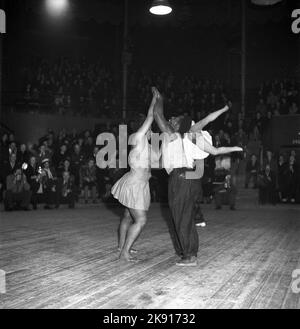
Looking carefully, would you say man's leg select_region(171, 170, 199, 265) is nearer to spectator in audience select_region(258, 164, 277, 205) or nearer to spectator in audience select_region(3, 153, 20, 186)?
spectator in audience select_region(3, 153, 20, 186)

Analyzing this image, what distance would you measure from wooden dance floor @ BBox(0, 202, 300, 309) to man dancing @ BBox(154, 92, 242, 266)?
0.37 metres

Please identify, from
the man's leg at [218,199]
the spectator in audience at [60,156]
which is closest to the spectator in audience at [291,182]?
the man's leg at [218,199]

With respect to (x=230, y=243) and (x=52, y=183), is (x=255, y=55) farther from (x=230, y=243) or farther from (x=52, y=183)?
(x=230, y=243)

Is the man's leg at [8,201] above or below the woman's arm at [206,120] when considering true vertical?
below

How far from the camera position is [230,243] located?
19.5ft

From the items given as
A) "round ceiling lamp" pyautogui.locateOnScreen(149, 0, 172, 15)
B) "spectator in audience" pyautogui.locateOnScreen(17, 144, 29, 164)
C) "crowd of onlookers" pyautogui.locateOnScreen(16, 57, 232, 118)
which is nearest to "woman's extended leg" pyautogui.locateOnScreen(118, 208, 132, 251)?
"spectator in audience" pyautogui.locateOnScreen(17, 144, 29, 164)

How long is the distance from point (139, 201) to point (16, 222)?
13.4 feet

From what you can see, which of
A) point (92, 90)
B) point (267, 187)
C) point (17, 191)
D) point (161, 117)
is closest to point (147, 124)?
point (161, 117)

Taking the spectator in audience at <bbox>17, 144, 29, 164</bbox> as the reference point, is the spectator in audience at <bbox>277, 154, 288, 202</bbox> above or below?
below

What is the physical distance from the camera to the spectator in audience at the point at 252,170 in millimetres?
12805

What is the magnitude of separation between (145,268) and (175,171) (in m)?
1.01

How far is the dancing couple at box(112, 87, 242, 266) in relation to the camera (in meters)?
4.32

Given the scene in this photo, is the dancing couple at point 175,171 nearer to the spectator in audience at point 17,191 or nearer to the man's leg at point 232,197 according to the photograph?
the spectator in audience at point 17,191

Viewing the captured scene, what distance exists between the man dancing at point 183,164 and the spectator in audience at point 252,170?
8660mm
